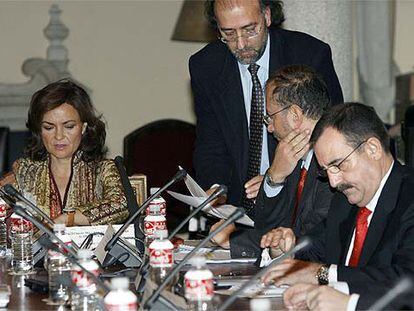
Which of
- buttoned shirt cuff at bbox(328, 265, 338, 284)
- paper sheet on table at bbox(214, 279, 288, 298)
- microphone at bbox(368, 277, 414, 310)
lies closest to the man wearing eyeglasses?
paper sheet on table at bbox(214, 279, 288, 298)

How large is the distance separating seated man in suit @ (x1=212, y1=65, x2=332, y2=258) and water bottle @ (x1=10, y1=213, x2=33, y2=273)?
30.7 inches

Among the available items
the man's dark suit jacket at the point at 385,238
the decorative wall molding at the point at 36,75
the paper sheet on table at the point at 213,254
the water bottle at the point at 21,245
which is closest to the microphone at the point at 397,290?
the man's dark suit jacket at the point at 385,238

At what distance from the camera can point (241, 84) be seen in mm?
5070

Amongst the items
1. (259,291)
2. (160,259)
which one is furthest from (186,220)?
(259,291)

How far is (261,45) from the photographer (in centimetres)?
479

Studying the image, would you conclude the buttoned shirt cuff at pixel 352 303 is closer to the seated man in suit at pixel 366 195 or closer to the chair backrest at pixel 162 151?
the seated man in suit at pixel 366 195

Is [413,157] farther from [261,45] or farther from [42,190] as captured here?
[42,190]

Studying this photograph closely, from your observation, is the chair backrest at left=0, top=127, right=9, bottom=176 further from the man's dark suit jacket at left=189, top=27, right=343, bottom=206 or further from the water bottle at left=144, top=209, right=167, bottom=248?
the water bottle at left=144, top=209, right=167, bottom=248

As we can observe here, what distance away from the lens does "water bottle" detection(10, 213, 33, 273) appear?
4.32 metres

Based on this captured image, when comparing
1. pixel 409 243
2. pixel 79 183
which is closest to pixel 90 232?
pixel 79 183

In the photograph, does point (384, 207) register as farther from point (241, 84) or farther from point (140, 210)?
point (241, 84)

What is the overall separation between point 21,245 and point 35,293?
1.85 ft

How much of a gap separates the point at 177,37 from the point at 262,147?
136 inches

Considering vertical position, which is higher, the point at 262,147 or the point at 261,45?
the point at 261,45
